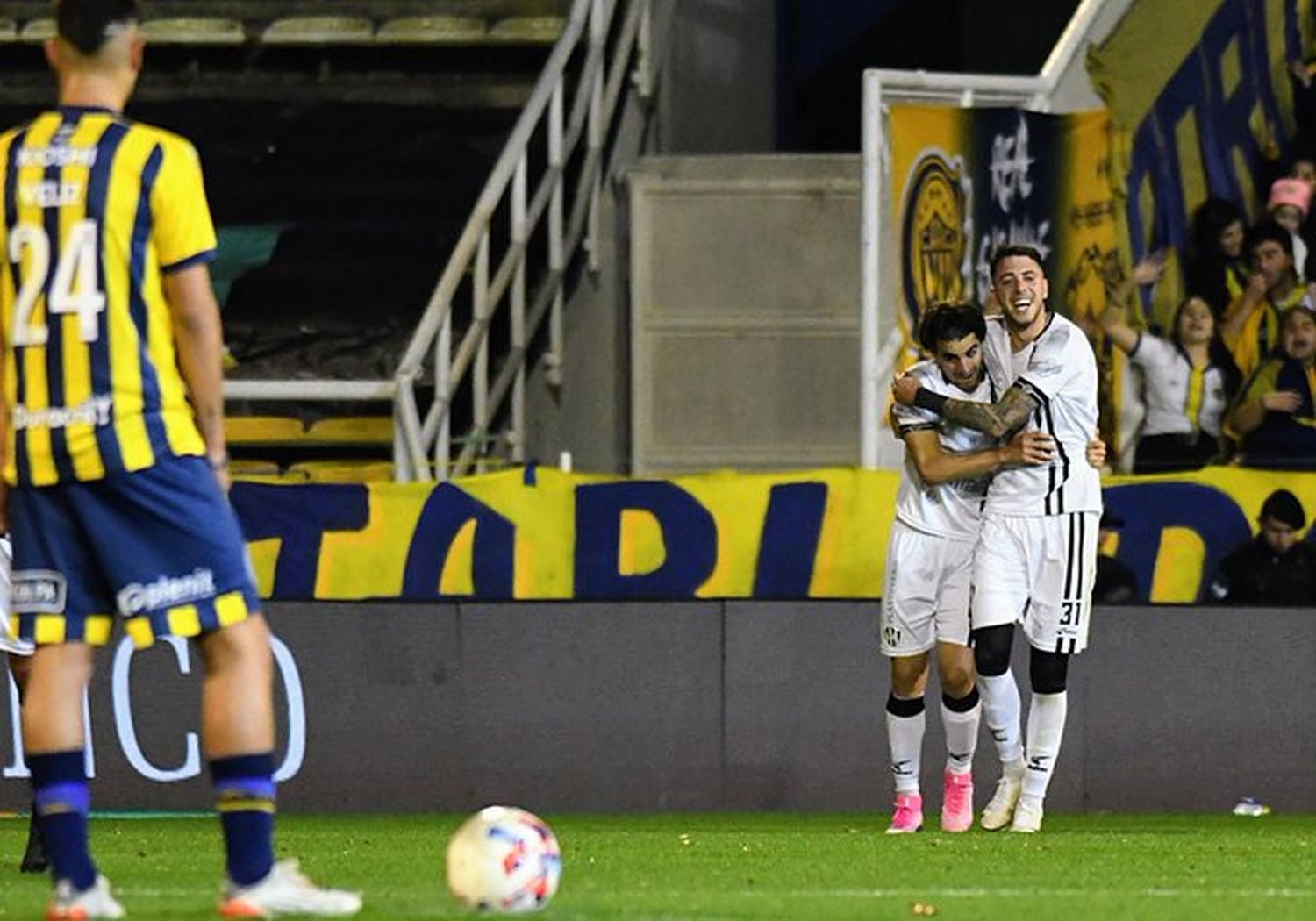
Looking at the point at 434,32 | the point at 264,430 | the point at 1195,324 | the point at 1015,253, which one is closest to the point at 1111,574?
the point at 1195,324

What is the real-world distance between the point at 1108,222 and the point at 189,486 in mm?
8739

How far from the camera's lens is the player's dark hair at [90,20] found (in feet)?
21.4

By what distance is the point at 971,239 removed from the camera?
14148 mm

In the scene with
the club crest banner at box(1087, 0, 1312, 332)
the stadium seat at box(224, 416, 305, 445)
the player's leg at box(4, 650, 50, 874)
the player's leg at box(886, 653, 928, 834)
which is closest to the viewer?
the player's leg at box(4, 650, 50, 874)

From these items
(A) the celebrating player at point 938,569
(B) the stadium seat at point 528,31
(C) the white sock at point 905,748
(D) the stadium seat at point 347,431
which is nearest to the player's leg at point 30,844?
(A) the celebrating player at point 938,569

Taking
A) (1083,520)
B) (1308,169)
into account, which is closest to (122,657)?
(1083,520)

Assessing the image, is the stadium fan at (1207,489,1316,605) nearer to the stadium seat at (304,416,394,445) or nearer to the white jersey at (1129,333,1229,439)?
the white jersey at (1129,333,1229,439)

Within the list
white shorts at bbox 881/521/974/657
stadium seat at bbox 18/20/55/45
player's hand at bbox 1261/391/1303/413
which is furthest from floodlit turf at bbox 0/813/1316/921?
stadium seat at bbox 18/20/55/45

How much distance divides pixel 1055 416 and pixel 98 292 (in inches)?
204

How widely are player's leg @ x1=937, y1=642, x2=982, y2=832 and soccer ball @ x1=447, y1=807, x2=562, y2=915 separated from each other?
4.71 meters

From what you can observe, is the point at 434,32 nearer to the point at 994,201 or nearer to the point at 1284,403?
the point at 994,201

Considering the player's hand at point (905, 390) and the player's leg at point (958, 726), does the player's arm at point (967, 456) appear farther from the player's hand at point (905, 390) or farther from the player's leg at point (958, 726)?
the player's leg at point (958, 726)

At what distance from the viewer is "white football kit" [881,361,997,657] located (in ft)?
37.1

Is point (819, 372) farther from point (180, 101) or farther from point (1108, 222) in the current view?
point (180, 101)
